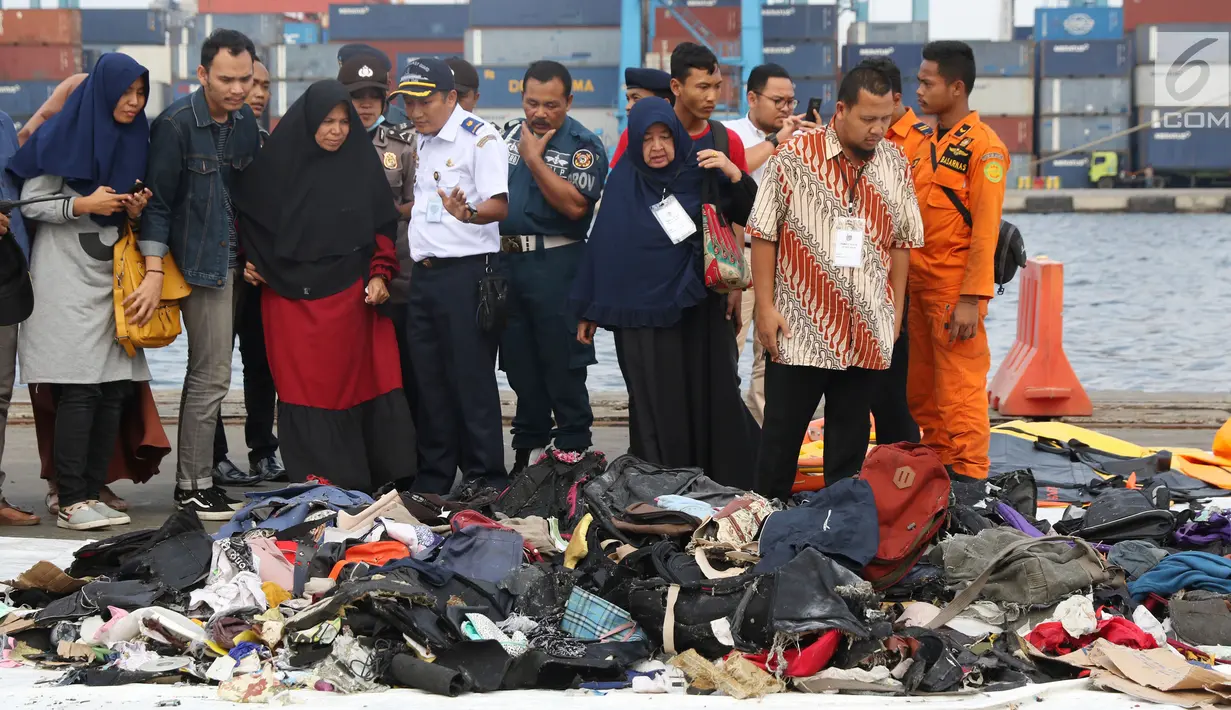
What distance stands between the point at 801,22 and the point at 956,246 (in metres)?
57.5

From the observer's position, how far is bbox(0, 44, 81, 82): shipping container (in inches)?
2301

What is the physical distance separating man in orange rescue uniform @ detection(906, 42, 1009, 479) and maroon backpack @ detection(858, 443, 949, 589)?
1.34 metres

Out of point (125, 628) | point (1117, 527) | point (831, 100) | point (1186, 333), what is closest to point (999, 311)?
point (1186, 333)

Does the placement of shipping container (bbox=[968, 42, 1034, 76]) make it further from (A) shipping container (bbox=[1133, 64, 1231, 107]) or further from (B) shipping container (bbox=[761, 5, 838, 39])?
(B) shipping container (bbox=[761, 5, 838, 39])

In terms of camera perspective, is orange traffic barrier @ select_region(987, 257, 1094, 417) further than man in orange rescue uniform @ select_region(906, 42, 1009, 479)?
Yes

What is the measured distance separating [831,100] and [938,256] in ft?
188

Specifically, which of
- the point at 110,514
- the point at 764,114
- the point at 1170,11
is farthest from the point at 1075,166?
the point at 110,514

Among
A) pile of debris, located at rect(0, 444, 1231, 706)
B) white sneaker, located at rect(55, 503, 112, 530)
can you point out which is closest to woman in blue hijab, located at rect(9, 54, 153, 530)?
white sneaker, located at rect(55, 503, 112, 530)

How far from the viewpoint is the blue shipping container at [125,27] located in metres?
62.6

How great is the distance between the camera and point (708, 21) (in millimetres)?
58438

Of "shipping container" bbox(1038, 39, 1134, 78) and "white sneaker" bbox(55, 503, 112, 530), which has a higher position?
"shipping container" bbox(1038, 39, 1134, 78)

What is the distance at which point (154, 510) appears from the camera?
18.8 ft

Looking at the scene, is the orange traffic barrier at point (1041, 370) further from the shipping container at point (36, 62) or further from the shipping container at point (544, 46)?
the shipping container at point (36, 62)

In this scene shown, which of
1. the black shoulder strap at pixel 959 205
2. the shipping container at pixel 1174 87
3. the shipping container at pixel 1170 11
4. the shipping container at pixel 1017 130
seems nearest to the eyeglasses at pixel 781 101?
the black shoulder strap at pixel 959 205
